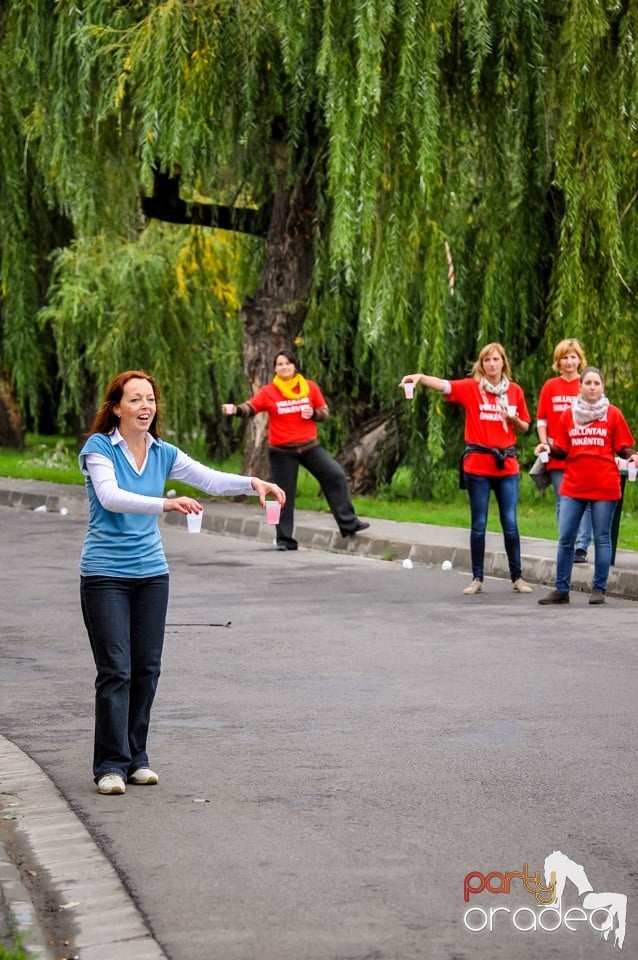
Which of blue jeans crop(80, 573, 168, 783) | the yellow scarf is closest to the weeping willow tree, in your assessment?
the yellow scarf

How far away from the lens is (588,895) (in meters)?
5.39

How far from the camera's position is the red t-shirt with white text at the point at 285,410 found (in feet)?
56.8

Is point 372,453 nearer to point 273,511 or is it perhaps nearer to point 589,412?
point 589,412

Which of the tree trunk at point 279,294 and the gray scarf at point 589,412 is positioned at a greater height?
the tree trunk at point 279,294

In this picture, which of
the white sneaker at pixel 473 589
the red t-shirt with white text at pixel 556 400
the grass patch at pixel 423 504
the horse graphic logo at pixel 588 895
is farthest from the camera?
the grass patch at pixel 423 504

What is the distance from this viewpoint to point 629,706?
28.7 ft

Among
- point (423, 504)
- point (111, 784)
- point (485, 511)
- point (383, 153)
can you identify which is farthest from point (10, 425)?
point (111, 784)

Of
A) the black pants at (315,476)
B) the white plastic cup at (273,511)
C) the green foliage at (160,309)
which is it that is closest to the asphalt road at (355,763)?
the white plastic cup at (273,511)

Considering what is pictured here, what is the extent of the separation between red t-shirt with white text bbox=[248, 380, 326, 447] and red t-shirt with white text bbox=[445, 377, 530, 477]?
3495mm

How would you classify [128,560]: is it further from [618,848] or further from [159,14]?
[159,14]

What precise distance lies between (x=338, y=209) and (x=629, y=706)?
9194mm

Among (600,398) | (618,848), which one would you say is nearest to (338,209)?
(600,398)

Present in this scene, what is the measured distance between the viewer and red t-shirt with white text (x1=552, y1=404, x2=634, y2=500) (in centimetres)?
1316

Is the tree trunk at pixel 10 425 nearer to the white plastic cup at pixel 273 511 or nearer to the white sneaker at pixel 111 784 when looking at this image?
the white plastic cup at pixel 273 511
